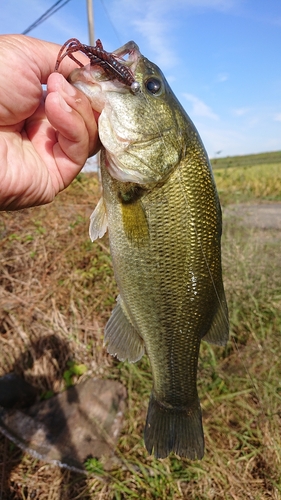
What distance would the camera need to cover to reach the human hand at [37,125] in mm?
1565

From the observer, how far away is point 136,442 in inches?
140

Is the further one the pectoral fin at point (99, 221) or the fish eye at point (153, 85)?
the pectoral fin at point (99, 221)

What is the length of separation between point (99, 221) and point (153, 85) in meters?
0.66

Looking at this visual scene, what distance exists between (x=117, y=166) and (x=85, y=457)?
2.88 meters

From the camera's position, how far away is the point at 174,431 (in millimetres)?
2100

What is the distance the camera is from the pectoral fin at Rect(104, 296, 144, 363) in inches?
80.3

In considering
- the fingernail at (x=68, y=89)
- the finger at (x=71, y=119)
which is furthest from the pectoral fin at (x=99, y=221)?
the fingernail at (x=68, y=89)

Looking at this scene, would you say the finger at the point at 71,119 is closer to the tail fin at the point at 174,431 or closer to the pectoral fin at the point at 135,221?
the pectoral fin at the point at 135,221

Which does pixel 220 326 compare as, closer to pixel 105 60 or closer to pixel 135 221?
pixel 135 221

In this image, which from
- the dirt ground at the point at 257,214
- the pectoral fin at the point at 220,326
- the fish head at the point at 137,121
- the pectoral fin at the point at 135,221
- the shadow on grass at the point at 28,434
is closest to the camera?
the fish head at the point at 137,121

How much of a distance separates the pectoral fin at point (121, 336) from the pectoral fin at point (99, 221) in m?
0.39

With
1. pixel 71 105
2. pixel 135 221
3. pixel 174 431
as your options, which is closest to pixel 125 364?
pixel 174 431

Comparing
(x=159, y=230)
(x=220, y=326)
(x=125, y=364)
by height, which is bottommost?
(x=125, y=364)

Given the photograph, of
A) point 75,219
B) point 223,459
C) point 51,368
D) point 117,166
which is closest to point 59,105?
point 117,166
